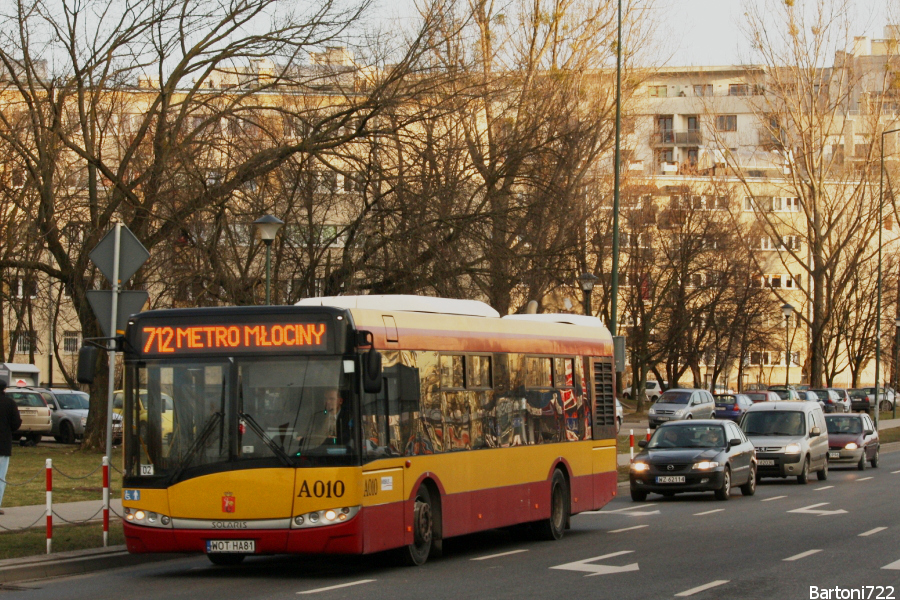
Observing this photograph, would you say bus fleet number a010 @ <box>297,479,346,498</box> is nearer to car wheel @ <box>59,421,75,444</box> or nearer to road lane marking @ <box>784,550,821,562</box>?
road lane marking @ <box>784,550,821,562</box>

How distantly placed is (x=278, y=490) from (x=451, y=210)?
51.6ft

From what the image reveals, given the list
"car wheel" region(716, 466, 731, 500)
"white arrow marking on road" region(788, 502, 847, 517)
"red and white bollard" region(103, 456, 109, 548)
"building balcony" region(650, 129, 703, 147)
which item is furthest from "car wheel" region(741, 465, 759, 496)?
"building balcony" region(650, 129, 703, 147)

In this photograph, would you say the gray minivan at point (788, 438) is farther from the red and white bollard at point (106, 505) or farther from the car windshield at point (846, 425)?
the red and white bollard at point (106, 505)

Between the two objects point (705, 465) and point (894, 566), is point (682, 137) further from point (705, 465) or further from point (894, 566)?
point (894, 566)

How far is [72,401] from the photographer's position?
135 feet

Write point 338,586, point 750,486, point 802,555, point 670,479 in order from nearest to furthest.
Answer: point 338,586 < point 802,555 < point 670,479 < point 750,486

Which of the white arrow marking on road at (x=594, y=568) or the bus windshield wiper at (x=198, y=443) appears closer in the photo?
the bus windshield wiper at (x=198, y=443)

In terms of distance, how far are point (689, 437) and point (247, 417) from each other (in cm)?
1334

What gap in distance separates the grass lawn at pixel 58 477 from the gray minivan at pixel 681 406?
25.0 m

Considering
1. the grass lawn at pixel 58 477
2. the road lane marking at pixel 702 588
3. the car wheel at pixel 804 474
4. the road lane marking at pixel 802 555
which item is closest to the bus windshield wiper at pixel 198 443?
the road lane marking at pixel 702 588

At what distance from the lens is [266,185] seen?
1028 inches

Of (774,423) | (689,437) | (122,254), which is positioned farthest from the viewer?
A: (774,423)

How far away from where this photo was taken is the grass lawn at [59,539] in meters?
13.7

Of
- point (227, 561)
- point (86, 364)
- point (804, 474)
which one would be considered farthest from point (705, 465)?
point (86, 364)
